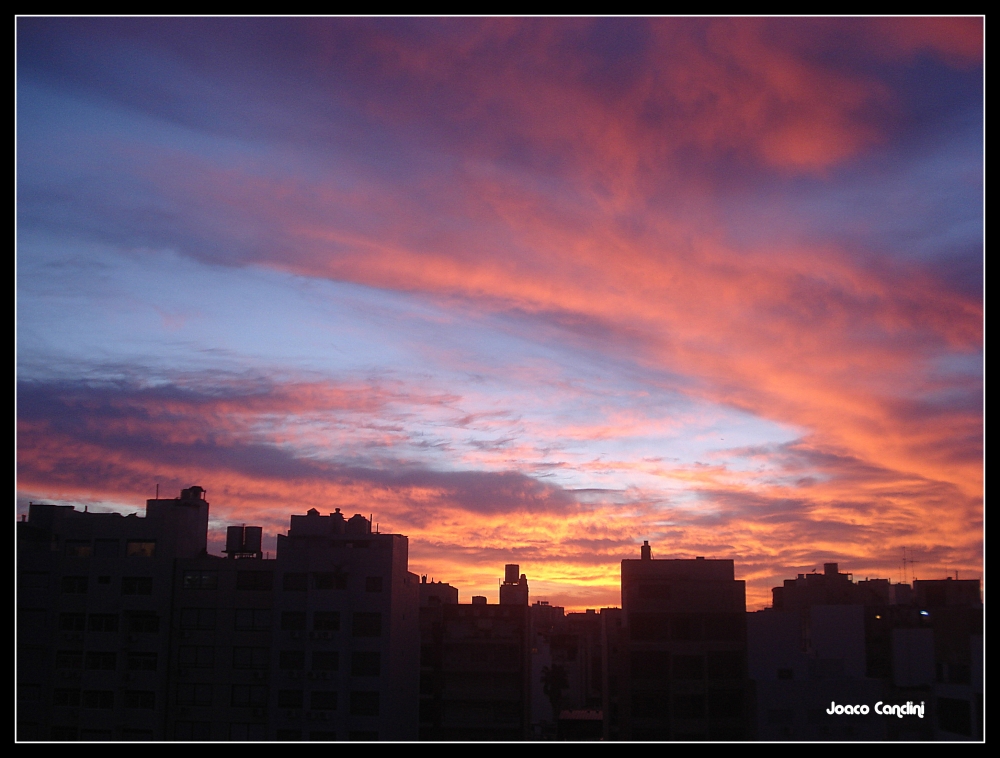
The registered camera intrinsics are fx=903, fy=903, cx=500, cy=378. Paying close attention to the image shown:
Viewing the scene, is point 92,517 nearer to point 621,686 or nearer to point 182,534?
point 182,534

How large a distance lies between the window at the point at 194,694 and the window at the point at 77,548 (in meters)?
7.96

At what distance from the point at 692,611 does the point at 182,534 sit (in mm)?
25641

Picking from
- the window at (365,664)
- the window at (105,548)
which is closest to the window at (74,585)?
the window at (105,548)

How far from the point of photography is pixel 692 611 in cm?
4494

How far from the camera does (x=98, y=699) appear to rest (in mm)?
41938

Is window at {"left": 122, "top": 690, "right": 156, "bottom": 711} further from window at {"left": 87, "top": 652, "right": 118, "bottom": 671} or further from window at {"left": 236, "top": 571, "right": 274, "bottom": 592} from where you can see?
window at {"left": 236, "top": 571, "right": 274, "bottom": 592}

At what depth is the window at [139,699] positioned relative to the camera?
41656 mm

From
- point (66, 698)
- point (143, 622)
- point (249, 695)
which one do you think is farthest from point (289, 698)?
point (66, 698)

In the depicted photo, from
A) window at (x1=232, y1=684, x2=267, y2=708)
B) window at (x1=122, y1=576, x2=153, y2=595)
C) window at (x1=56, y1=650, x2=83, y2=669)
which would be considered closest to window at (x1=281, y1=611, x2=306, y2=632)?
window at (x1=232, y1=684, x2=267, y2=708)

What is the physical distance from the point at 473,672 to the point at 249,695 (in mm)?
14991

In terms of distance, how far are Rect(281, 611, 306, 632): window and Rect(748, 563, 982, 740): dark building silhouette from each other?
2155 centimetres

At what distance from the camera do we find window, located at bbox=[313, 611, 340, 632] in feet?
137

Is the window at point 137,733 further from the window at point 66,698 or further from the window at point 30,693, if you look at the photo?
the window at point 30,693
